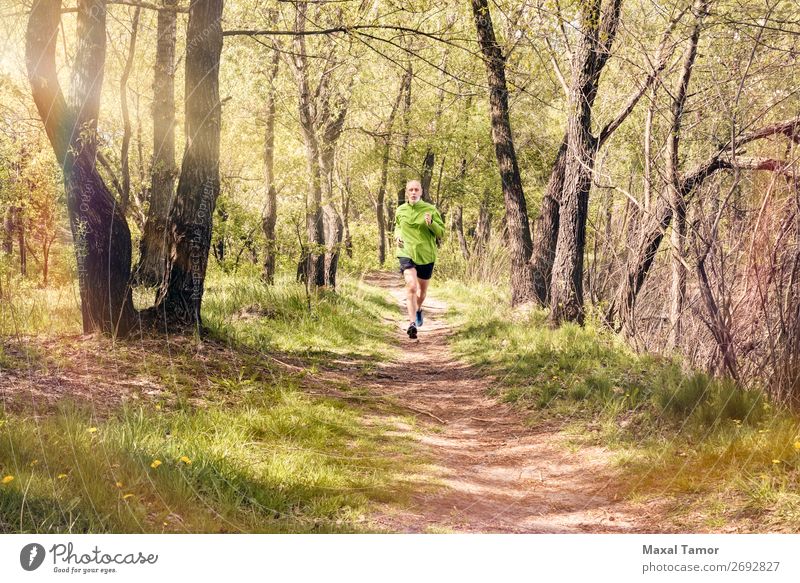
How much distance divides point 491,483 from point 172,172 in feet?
29.6

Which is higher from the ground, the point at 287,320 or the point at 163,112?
the point at 163,112

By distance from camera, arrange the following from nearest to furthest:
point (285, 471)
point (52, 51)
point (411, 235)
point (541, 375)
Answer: point (285, 471) → point (52, 51) → point (541, 375) → point (411, 235)

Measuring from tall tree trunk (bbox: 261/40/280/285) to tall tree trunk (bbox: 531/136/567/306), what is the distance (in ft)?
15.6

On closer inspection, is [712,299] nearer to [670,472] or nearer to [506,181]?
[670,472]

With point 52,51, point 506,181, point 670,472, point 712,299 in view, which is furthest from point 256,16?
point 670,472

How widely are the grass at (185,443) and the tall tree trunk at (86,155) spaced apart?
0.34m

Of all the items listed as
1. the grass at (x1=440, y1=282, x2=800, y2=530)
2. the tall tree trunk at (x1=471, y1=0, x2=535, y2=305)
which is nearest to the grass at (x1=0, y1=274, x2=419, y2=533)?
the grass at (x1=440, y1=282, x2=800, y2=530)

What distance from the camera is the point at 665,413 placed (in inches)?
238

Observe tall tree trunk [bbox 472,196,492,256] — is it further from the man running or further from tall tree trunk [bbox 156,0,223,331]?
tall tree trunk [bbox 156,0,223,331]

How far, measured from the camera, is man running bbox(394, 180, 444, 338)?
29.0 ft

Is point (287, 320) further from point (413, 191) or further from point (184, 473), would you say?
point (184, 473)

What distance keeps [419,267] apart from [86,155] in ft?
14.7

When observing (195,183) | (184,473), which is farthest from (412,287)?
(184,473)

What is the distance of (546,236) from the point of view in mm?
12672
